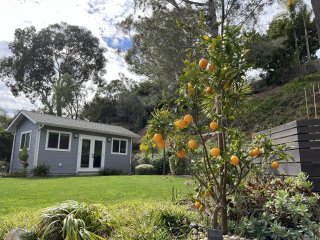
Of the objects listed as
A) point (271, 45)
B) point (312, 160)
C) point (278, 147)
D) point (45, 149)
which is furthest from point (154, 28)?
point (278, 147)

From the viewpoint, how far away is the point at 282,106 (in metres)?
17.6

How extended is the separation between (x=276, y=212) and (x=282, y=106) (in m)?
→ 16.5

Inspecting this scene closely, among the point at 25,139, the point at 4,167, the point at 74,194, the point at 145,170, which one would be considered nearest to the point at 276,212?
the point at 74,194

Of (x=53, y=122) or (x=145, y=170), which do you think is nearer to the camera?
(x=53, y=122)

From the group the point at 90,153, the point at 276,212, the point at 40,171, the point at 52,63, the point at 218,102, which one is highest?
the point at 52,63

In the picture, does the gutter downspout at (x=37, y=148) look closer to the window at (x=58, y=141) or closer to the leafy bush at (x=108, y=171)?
the window at (x=58, y=141)

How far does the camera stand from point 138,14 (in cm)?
1325

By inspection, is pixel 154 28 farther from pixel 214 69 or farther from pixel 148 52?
pixel 214 69

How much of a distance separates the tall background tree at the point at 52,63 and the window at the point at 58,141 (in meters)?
17.4

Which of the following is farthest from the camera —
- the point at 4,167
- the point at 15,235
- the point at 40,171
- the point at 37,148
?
the point at 4,167

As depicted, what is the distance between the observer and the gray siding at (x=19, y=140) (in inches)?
566

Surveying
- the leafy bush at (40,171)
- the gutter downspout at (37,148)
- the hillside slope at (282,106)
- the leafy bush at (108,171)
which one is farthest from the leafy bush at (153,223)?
the hillside slope at (282,106)

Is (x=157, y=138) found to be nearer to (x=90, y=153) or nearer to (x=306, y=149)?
(x=306, y=149)

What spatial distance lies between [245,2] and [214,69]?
1179 centimetres
